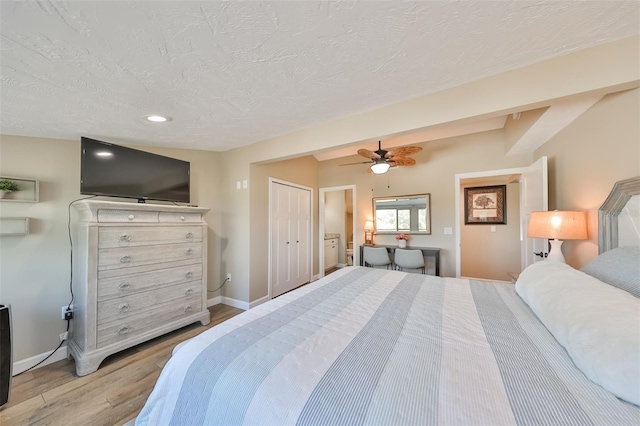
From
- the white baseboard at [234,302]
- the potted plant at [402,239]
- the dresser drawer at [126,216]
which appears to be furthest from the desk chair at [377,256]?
the dresser drawer at [126,216]

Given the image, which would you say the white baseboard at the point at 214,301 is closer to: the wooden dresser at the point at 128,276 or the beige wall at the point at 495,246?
the wooden dresser at the point at 128,276

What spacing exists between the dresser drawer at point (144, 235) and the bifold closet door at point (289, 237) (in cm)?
126

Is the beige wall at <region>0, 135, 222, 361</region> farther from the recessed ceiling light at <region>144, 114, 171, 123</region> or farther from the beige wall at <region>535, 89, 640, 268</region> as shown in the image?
the beige wall at <region>535, 89, 640, 268</region>

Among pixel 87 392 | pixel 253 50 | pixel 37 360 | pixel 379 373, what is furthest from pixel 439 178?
pixel 37 360

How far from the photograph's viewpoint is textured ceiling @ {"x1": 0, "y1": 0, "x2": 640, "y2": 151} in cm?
104

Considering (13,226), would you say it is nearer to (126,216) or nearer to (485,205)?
(126,216)

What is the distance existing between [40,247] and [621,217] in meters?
4.37

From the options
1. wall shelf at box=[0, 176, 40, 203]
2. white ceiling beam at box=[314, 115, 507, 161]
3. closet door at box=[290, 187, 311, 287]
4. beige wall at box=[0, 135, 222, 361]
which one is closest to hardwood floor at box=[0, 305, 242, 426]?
beige wall at box=[0, 135, 222, 361]

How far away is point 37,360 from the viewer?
6.33ft

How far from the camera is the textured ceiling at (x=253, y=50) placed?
3.40ft

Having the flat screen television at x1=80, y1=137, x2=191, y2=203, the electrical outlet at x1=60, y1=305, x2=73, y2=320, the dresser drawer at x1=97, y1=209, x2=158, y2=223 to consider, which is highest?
the flat screen television at x1=80, y1=137, x2=191, y2=203

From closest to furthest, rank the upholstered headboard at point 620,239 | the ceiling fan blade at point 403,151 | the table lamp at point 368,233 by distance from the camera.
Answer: the upholstered headboard at point 620,239 → the ceiling fan blade at point 403,151 → the table lamp at point 368,233

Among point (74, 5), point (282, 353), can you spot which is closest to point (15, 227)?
point (74, 5)

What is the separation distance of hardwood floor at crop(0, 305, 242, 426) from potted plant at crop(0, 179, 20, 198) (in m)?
1.45
